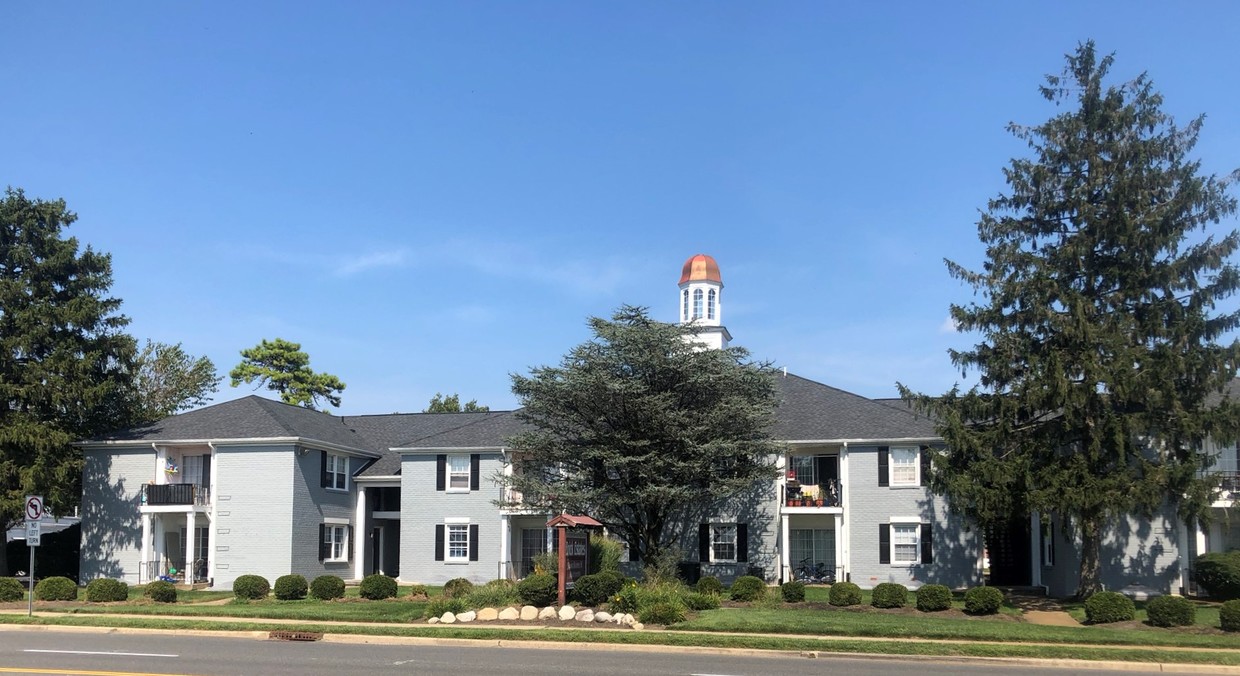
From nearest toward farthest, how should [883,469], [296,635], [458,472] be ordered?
[296,635] < [883,469] < [458,472]

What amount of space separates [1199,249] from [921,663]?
15.2 meters

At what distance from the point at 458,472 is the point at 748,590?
15.3 meters

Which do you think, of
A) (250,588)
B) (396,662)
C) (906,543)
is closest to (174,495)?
(250,588)

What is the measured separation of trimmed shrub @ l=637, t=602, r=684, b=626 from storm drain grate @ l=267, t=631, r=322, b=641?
6.76 m

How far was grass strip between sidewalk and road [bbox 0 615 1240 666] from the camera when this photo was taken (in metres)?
19.1

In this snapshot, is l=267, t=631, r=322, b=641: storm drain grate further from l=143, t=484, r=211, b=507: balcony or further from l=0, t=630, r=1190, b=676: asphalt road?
l=143, t=484, r=211, b=507: balcony

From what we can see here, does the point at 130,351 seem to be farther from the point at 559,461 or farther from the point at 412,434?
the point at 559,461

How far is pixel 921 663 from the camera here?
18750 mm

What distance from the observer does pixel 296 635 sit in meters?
22.5

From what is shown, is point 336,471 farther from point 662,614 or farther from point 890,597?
point 890,597

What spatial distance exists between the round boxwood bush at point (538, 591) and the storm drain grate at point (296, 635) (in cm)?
490

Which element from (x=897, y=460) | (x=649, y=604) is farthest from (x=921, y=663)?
(x=897, y=460)

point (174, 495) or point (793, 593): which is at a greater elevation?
point (174, 495)

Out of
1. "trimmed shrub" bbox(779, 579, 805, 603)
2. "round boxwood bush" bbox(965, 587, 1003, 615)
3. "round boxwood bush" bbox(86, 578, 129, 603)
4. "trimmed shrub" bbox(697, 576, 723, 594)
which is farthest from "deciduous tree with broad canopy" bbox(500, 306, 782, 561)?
"round boxwood bush" bbox(86, 578, 129, 603)
